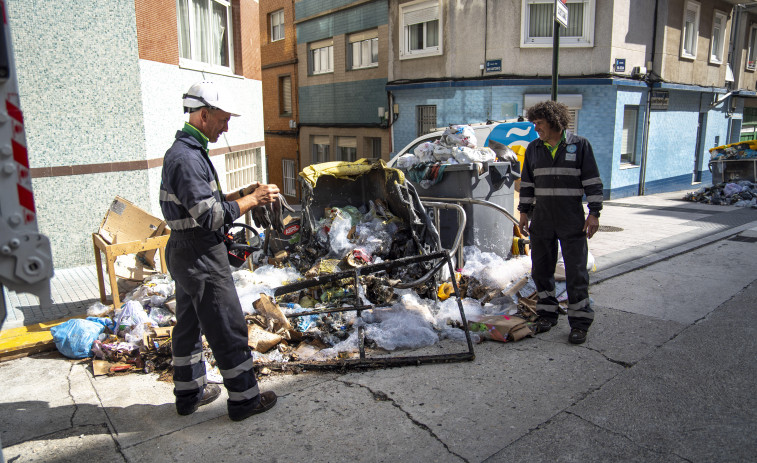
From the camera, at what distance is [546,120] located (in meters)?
4.34

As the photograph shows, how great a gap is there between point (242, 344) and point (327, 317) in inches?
55.9

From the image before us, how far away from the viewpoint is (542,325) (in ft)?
14.7

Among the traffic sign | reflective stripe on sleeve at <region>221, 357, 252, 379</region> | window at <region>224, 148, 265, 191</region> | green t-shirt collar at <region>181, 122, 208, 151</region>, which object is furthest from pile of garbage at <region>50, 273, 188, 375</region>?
the traffic sign

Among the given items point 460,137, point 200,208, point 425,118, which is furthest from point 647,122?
point 200,208

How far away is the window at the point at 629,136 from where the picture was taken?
14602 mm

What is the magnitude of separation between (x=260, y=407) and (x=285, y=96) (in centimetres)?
1995

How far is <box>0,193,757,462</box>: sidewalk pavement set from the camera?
9.29ft

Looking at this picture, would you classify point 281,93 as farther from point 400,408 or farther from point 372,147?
point 400,408

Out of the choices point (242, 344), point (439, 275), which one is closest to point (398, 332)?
point (439, 275)

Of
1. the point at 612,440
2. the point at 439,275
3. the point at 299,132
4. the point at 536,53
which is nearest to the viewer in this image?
the point at 612,440

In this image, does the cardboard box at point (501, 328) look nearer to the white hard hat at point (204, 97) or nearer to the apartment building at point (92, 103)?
the white hard hat at point (204, 97)

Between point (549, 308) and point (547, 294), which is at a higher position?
point (547, 294)

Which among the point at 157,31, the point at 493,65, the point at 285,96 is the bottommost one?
the point at 157,31

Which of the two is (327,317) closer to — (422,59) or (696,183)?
(422,59)
